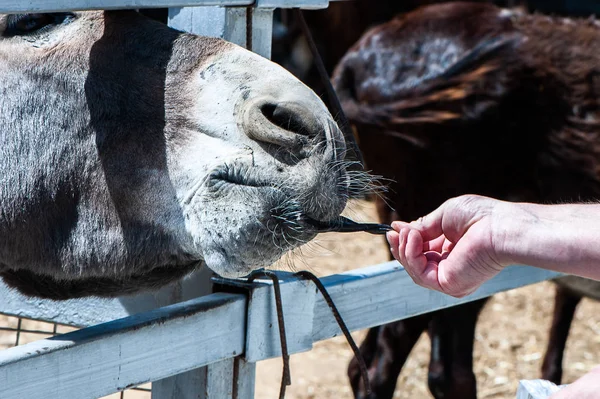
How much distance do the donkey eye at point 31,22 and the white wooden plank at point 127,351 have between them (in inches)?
25.0

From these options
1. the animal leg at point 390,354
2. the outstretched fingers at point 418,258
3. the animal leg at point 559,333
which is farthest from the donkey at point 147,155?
the animal leg at point 559,333

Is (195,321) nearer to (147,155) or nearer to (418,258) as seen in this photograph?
(147,155)

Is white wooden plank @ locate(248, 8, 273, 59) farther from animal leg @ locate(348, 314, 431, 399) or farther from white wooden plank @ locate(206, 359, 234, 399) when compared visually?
animal leg @ locate(348, 314, 431, 399)

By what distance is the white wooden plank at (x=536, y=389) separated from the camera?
4.54 feet

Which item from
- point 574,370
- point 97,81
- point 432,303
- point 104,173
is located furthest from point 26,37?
point 574,370

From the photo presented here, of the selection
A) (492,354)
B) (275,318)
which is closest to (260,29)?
(275,318)

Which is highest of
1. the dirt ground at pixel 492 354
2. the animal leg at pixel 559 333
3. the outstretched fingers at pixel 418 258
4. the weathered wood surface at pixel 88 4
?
the weathered wood surface at pixel 88 4

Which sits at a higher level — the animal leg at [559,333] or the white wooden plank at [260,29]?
the white wooden plank at [260,29]

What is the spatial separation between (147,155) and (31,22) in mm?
411

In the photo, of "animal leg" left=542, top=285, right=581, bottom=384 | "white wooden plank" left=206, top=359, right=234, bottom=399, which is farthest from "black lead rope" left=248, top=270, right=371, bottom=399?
"animal leg" left=542, top=285, right=581, bottom=384

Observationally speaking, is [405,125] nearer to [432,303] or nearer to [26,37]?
A: [432,303]

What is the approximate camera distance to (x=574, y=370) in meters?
4.14

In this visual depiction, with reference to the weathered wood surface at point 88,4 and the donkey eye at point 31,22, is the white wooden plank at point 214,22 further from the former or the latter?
the donkey eye at point 31,22

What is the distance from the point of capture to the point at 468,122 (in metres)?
3.32
